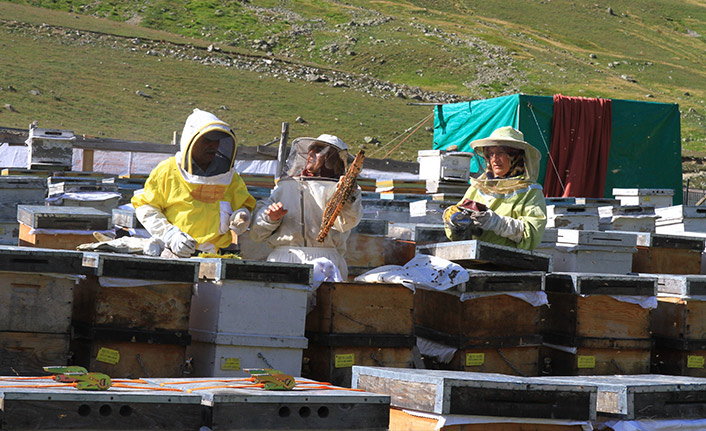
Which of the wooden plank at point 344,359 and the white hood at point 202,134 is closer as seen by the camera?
the wooden plank at point 344,359

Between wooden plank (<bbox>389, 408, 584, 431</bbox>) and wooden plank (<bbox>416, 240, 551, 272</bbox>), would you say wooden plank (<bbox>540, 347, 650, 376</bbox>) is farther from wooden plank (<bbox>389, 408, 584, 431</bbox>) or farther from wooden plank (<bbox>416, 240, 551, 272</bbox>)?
wooden plank (<bbox>389, 408, 584, 431</bbox>)

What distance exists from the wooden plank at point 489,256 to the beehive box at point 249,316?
133cm

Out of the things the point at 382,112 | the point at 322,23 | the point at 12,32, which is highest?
the point at 322,23

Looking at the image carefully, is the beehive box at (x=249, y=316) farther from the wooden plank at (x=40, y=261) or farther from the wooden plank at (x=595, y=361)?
the wooden plank at (x=595, y=361)

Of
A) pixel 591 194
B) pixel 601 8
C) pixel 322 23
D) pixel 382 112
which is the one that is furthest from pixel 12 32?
pixel 601 8

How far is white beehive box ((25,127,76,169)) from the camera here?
12.2m

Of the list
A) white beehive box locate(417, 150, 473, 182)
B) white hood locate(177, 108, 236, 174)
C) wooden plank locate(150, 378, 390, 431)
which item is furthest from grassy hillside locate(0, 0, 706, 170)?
wooden plank locate(150, 378, 390, 431)

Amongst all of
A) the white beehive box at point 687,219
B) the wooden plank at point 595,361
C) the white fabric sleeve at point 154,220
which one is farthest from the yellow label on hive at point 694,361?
the white beehive box at point 687,219

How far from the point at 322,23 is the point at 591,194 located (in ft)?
186

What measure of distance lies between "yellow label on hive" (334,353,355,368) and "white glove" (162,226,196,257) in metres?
1.28

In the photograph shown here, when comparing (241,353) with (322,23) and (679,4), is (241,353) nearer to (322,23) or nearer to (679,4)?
(322,23)

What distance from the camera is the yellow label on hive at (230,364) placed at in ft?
17.3

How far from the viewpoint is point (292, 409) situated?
397 centimetres

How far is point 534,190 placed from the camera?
22.8 ft
